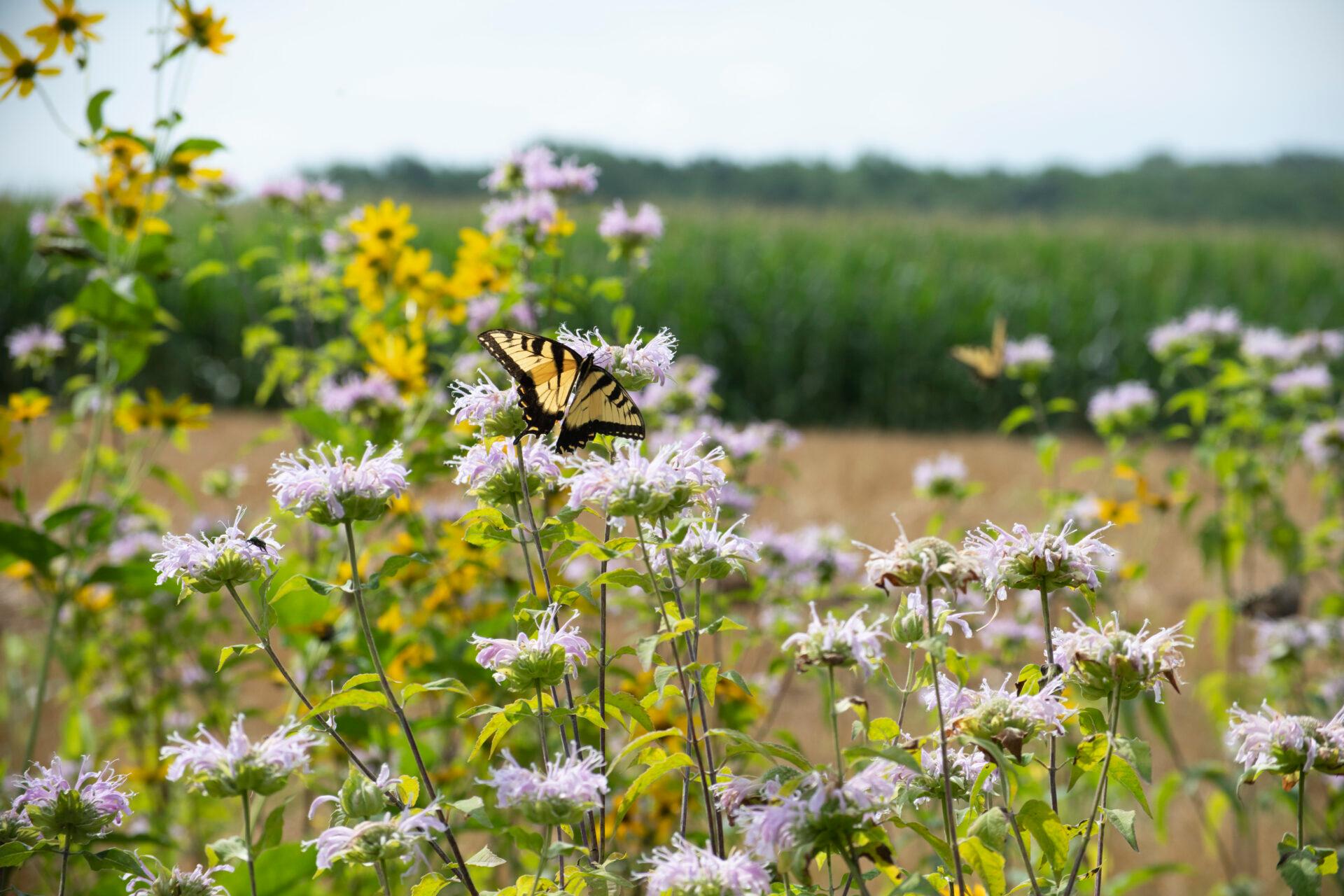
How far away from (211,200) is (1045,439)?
1690 millimetres

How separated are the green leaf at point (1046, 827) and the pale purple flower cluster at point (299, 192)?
178cm

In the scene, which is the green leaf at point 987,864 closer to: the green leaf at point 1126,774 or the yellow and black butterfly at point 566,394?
the green leaf at point 1126,774

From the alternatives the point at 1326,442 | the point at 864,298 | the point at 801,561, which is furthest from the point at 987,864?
the point at 864,298

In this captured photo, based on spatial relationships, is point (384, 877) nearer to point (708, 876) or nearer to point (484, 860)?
point (484, 860)

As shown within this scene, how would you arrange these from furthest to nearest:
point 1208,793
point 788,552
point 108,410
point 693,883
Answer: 1. point 1208,793
2. point 108,410
3. point 788,552
4. point 693,883

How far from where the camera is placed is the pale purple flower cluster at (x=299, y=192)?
1.97 meters

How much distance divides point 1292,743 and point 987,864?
9.1 inches

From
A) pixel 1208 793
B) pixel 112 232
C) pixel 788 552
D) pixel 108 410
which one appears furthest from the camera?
pixel 1208 793

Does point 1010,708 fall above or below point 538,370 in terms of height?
below

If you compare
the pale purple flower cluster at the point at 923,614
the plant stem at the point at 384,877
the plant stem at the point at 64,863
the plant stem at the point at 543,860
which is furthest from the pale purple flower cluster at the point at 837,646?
the plant stem at the point at 64,863

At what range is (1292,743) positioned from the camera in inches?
27.1

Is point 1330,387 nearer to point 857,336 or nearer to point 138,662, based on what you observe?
point 138,662

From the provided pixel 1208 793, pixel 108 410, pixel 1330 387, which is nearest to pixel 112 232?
pixel 108 410

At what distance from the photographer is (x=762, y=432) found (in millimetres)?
1895
